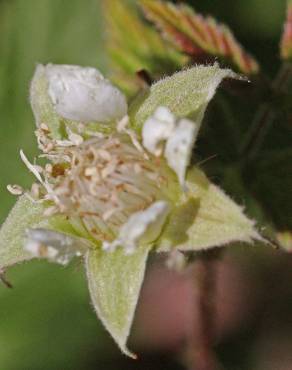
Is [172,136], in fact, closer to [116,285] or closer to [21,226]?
[116,285]

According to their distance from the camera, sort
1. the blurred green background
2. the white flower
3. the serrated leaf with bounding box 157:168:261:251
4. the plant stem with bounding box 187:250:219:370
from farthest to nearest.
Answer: the blurred green background, the plant stem with bounding box 187:250:219:370, the white flower, the serrated leaf with bounding box 157:168:261:251

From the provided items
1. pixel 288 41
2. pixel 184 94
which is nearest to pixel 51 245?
→ pixel 184 94

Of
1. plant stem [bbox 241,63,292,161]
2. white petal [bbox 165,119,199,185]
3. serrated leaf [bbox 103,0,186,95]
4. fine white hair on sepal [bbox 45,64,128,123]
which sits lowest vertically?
plant stem [bbox 241,63,292,161]

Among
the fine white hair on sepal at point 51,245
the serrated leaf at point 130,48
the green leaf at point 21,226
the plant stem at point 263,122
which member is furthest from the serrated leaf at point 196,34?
the fine white hair on sepal at point 51,245

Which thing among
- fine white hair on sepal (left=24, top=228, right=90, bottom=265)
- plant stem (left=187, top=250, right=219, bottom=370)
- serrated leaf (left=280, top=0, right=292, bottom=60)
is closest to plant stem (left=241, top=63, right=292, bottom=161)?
serrated leaf (left=280, top=0, right=292, bottom=60)

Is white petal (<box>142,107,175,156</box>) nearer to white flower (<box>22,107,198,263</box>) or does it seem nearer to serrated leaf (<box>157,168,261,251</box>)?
white flower (<box>22,107,198,263</box>)

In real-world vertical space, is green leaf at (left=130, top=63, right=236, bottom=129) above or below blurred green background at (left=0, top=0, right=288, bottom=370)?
above
